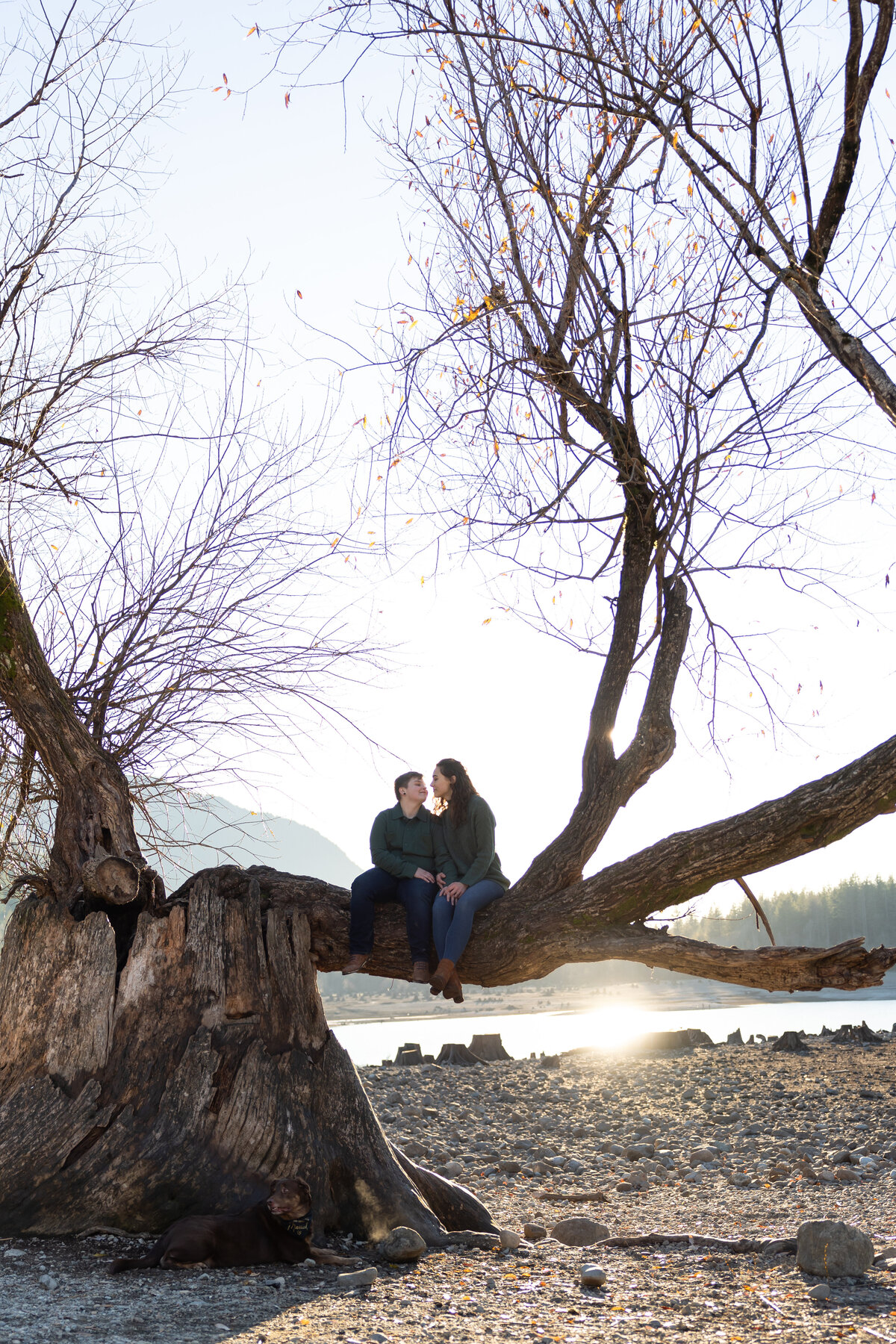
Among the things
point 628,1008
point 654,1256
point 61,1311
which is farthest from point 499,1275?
point 628,1008

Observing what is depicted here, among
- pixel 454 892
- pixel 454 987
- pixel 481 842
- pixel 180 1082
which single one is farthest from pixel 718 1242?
pixel 180 1082

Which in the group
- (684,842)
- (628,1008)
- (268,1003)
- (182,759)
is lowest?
(628,1008)

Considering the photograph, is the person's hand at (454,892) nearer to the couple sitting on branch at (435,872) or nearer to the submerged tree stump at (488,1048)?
the couple sitting on branch at (435,872)

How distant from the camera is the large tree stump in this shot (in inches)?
191

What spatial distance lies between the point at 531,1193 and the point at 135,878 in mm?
4296

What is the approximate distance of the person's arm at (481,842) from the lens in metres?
5.56

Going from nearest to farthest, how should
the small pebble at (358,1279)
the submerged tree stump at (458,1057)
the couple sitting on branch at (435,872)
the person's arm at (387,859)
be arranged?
1. the small pebble at (358,1279)
2. the couple sitting on branch at (435,872)
3. the person's arm at (387,859)
4. the submerged tree stump at (458,1057)


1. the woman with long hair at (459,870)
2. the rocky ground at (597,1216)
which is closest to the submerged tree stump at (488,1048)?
the rocky ground at (597,1216)

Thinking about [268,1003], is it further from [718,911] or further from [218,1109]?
[718,911]

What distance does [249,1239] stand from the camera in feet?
14.8

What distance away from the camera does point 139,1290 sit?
3.95 m

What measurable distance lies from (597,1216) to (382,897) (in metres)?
3.07

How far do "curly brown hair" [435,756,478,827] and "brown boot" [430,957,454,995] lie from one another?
0.79 metres

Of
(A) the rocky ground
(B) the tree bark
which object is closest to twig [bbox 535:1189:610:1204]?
(A) the rocky ground
